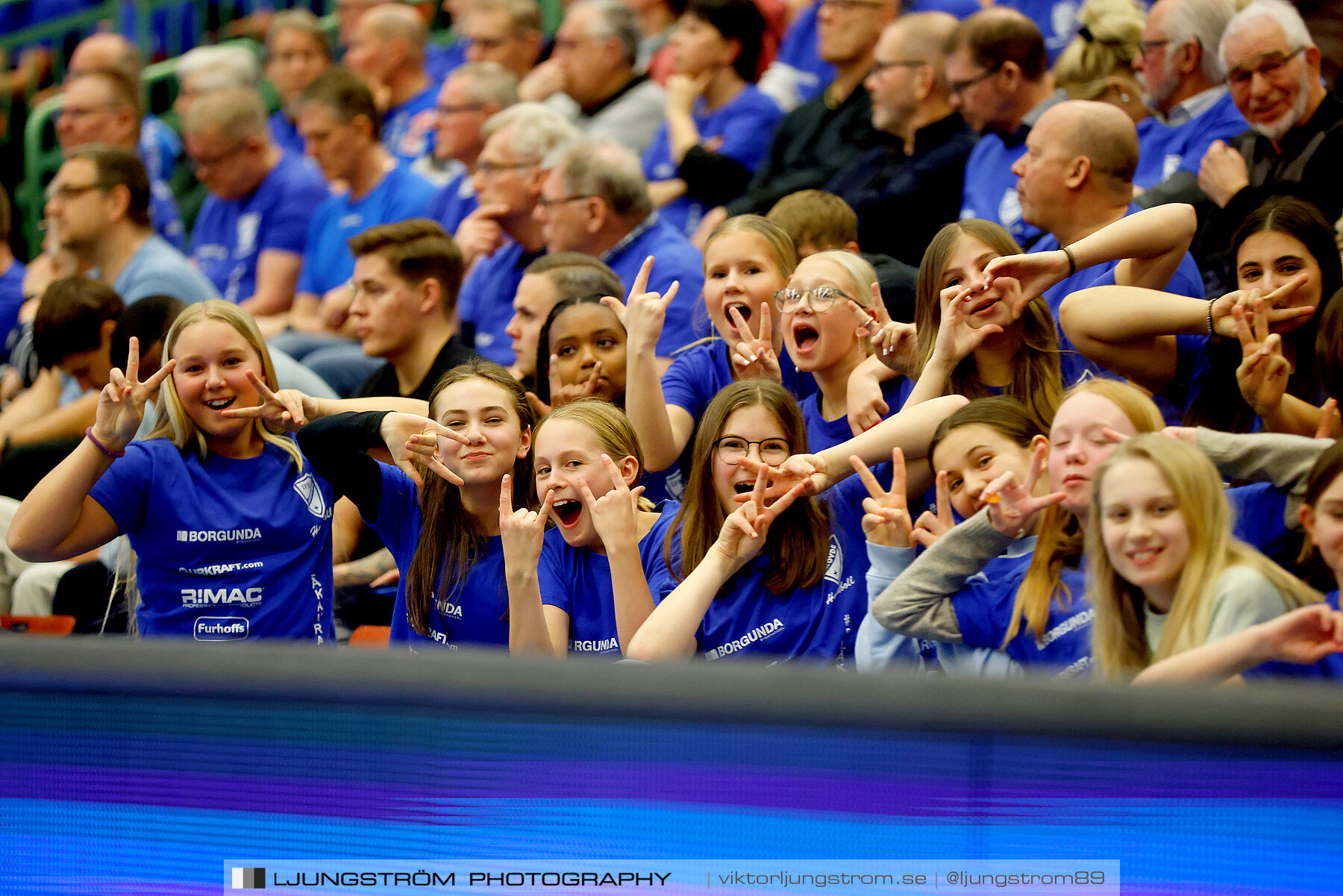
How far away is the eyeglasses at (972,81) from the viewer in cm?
443

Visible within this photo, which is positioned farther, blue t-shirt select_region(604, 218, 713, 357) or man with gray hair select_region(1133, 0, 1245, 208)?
blue t-shirt select_region(604, 218, 713, 357)

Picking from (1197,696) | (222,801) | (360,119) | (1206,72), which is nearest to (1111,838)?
(1197,696)

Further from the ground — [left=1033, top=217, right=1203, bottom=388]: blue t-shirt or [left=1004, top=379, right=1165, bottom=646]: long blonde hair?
[left=1033, top=217, right=1203, bottom=388]: blue t-shirt

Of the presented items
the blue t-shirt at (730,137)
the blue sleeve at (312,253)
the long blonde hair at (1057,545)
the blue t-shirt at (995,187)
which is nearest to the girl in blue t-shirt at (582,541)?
the long blonde hair at (1057,545)

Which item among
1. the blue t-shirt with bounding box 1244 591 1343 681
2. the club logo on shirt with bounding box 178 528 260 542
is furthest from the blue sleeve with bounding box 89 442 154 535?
the blue t-shirt with bounding box 1244 591 1343 681

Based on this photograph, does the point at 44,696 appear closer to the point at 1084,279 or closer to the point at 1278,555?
the point at 1278,555

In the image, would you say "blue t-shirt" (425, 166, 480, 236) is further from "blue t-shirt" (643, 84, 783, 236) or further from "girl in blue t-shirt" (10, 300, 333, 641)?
"girl in blue t-shirt" (10, 300, 333, 641)

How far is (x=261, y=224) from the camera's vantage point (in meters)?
6.43

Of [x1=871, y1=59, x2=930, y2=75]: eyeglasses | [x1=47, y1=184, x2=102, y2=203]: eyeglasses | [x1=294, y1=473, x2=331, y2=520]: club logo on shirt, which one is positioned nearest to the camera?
[x1=294, y1=473, x2=331, y2=520]: club logo on shirt

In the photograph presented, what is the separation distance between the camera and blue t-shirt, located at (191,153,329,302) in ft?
21.0

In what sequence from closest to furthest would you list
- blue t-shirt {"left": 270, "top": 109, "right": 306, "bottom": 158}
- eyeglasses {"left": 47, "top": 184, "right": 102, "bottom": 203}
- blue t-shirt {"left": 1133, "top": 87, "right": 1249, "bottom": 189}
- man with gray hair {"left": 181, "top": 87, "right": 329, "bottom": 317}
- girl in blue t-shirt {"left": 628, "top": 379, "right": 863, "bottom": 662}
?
girl in blue t-shirt {"left": 628, "top": 379, "right": 863, "bottom": 662}
blue t-shirt {"left": 1133, "top": 87, "right": 1249, "bottom": 189}
eyeglasses {"left": 47, "top": 184, "right": 102, "bottom": 203}
man with gray hair {"left": 181, "top": 87, "right": 329, "bottom": 317}
blue t-shirt {"left": 270, "top": 109, "right": 306, "bottom": 158}

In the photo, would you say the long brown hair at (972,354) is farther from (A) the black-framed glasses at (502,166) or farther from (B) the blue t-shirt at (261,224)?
(B) the blue t-shirt at (261,224)

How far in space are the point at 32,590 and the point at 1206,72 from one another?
3.71 metres

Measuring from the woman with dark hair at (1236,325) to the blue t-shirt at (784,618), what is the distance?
2.43ft
